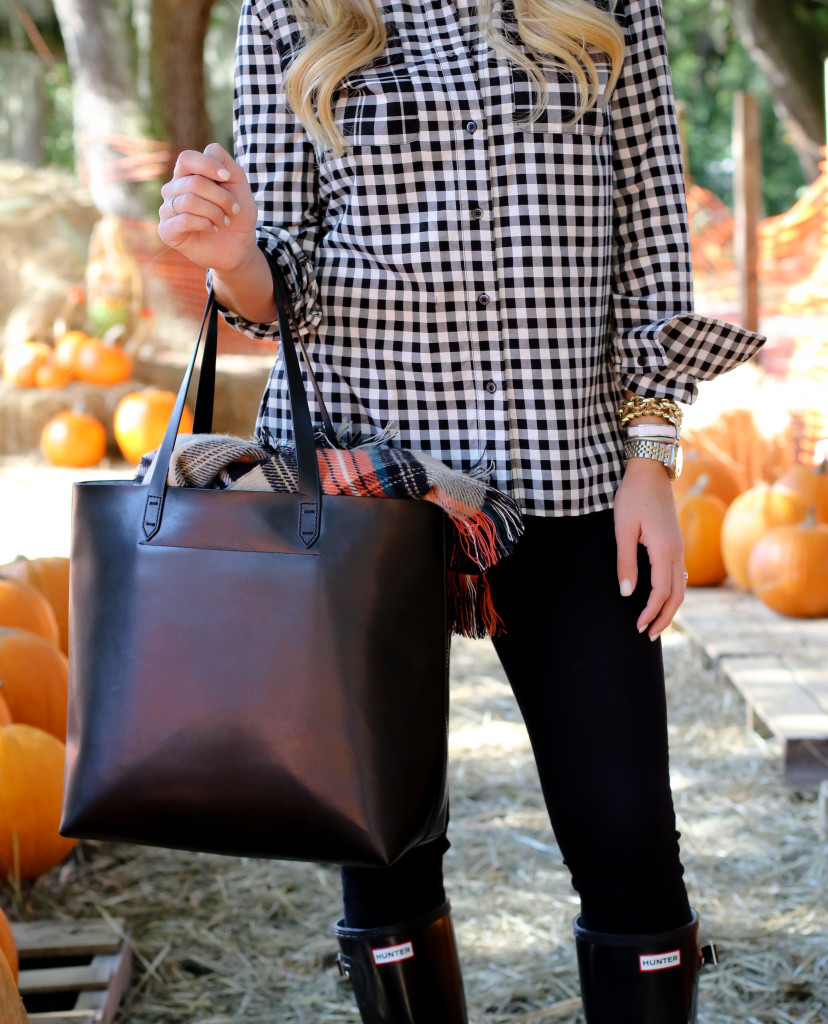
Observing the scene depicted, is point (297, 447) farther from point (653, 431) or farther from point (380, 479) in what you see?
point (653, 431)

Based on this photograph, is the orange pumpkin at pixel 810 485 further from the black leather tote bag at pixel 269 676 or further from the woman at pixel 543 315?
the black leather tote bag at pixel 269 676

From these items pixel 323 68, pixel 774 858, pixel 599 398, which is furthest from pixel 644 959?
pixel 774 858

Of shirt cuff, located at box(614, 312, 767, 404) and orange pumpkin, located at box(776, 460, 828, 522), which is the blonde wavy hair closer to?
shirt cuff, located at box(614, 312, 767, 404)

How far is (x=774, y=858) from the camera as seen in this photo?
7.30ft

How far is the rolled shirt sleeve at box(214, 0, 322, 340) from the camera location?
114 centimetres

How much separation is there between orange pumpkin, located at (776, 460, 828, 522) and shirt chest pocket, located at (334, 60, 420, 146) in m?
2.85

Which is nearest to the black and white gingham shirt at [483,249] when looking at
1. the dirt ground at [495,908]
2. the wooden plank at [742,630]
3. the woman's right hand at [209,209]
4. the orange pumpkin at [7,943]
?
the woman's right hand at [209,209]

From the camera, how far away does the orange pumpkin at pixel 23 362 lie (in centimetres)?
682

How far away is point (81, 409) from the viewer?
246 inches

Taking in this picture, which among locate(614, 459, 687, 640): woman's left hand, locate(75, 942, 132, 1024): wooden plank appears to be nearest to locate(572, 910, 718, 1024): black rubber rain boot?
locate(614, 459, 687, 640): woman's left hand

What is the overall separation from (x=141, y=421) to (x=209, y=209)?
551 centimetres

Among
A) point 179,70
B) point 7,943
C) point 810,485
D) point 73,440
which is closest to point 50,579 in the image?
point 7,943

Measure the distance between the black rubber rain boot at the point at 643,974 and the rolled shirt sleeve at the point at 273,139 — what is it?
705 millimetres

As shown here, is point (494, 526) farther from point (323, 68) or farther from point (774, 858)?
point (774, 858)
